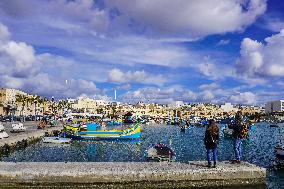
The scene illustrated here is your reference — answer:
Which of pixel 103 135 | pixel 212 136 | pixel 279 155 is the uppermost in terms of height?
pixel 212 136

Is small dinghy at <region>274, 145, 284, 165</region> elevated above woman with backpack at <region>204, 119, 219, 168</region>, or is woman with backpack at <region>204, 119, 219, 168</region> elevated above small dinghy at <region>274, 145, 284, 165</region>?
woman with backpack at <region>204, 119, 219, 168</region>

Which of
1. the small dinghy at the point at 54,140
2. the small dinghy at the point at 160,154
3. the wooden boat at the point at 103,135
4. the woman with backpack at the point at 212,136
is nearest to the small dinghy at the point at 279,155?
the small dinghy at the point at 160,154

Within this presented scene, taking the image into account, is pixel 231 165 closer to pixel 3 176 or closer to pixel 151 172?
pixel 151 172

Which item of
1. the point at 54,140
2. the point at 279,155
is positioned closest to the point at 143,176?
the point at 279,155

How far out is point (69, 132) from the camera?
2982 inches

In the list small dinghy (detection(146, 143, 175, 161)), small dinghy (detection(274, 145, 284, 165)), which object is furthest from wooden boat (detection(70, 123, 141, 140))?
small dinghy (detection(274, 145, 284, 165))

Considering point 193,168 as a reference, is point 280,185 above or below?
below

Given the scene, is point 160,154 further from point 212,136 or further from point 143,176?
point 143,176

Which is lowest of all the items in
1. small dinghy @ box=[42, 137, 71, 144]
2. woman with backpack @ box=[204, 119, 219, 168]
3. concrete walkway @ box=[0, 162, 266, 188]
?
small dinghy @ box=[42, 137, 71, 144]

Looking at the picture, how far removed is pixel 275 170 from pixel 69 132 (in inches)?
1974

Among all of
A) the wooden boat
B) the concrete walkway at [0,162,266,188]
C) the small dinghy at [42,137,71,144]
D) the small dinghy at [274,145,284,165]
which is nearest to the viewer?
the concrete walkway at [0,162,266,188]

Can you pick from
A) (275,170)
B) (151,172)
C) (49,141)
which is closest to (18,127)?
(49,141)

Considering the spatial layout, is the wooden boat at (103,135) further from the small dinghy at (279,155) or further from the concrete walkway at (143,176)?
the concrete walkway at (143,176)

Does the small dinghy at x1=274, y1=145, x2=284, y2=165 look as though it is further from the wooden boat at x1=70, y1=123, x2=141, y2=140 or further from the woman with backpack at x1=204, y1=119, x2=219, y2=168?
the wooden boat at x1=70, y1=123, x2=141, y2=140
